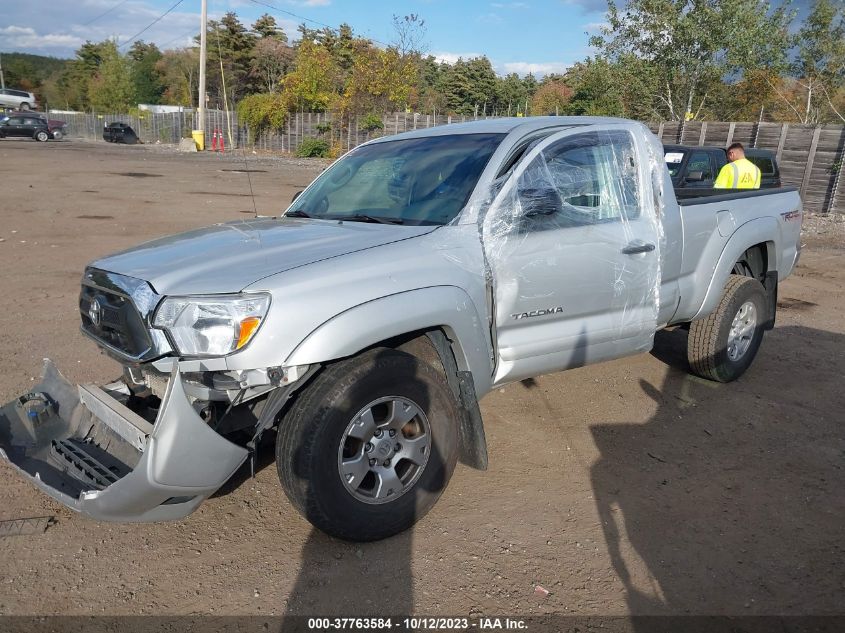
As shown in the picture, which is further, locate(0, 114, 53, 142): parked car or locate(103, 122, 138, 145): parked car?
locate(103, 122, 138, 145): parked car

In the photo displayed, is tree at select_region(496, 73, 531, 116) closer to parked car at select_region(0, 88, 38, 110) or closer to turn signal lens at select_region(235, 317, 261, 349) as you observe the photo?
parked car at select_region(0, 88, 38, 110)

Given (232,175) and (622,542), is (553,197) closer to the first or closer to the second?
(622,542)

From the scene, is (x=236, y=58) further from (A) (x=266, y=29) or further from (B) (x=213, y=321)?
(B) (x=213, y=321)

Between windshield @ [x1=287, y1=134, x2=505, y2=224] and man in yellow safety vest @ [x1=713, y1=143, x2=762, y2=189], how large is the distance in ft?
24.9

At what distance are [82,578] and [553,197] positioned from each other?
2963 mm

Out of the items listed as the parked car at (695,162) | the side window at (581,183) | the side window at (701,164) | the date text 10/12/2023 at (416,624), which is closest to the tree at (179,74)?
the parked car at (695,162)

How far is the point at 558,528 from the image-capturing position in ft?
11.1

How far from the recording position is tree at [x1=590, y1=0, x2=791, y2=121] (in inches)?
922

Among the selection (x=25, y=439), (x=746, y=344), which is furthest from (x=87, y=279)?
(x=746, y=344)

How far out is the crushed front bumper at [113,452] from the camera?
8.46 feet

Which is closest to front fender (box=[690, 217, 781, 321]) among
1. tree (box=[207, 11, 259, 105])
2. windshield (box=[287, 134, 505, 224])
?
windshield (box=[287, 134, 505, 224])

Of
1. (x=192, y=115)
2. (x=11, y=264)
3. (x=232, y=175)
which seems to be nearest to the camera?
(x=11, y=264)

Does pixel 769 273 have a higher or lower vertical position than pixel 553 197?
lower

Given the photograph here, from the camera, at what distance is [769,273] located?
219 inches
